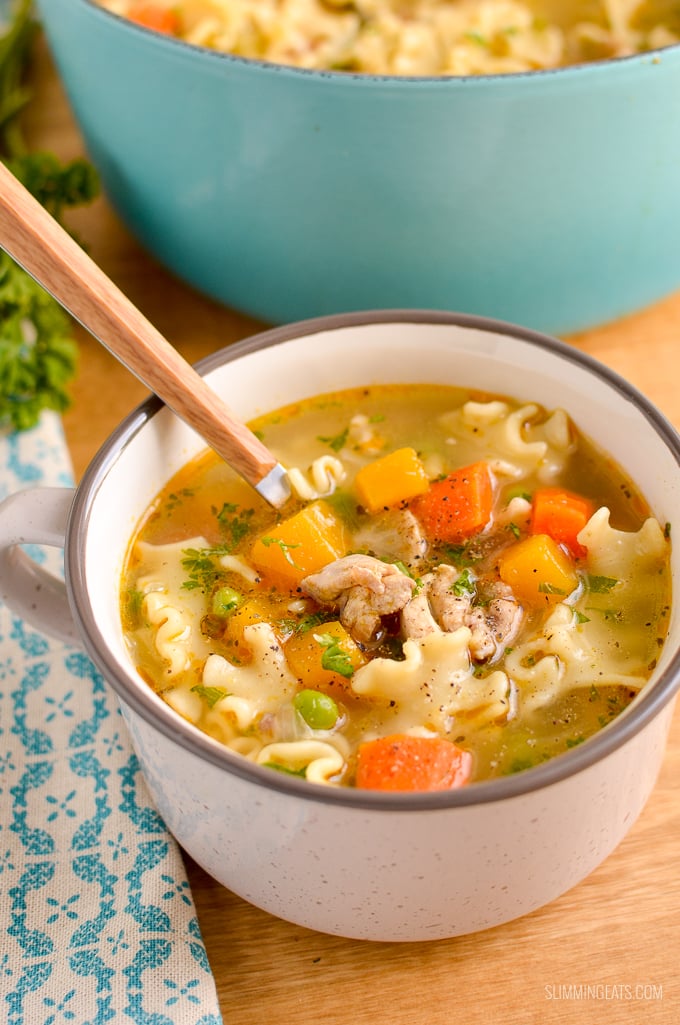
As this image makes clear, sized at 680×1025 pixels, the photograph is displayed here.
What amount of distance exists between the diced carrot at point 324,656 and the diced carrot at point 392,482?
0.36m

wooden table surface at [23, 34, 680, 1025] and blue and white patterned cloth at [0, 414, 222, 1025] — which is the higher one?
blue and white patterned cloth at [0, 414, 222, 1025]

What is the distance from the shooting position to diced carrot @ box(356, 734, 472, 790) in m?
1.76

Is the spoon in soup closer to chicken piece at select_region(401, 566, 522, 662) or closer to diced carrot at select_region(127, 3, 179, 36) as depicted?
chicken piece at select_region(401, 566, 522, 662)

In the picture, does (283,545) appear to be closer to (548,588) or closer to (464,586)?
(464,586)

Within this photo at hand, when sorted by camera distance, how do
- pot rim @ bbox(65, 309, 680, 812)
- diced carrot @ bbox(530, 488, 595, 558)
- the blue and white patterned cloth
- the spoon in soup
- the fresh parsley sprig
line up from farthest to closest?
the fresh parsley sprig
diced carrot @ bbox(530, 488, 595, 558)
the spoon in soup
the blue and white patterned cloth
pot rim @ bbox(65, 309, 680, 812)

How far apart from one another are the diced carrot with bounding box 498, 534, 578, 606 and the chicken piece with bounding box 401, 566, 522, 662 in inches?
1.1

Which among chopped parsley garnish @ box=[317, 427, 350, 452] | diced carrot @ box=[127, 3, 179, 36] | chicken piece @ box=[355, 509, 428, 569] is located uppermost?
diced carrot @ box=[127, 3, 179, 36]

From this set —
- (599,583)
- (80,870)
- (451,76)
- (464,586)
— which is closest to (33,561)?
(80,870)

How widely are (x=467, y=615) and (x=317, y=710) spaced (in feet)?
1.19

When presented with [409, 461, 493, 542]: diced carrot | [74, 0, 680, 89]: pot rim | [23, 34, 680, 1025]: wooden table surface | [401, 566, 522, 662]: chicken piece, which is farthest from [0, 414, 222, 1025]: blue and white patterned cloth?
[74, 0, 680, 89]: pot rim

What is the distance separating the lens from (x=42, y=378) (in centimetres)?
296

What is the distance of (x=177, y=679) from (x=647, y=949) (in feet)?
3.24

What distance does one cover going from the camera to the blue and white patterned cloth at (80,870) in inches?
74.0

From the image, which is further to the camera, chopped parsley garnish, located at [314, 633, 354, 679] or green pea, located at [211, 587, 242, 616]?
green pea, located at [211, 587, 242, 616]
